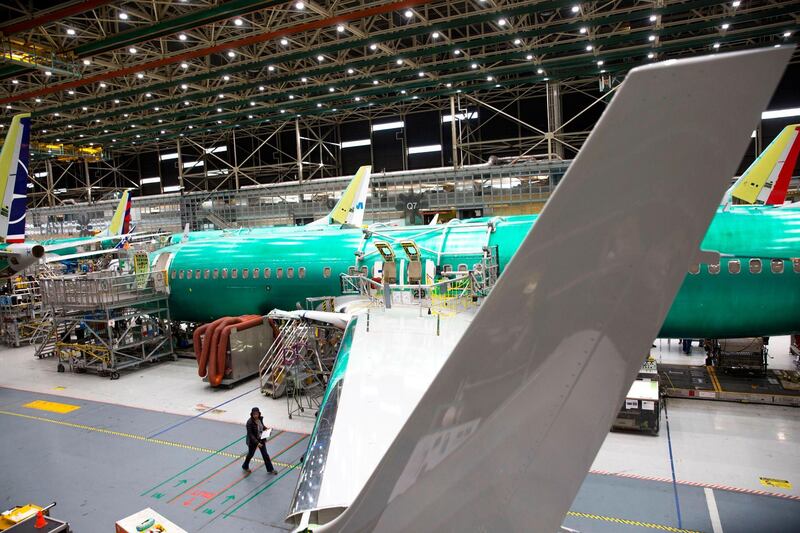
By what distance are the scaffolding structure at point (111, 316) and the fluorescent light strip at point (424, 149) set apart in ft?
107

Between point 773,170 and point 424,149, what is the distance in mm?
33070

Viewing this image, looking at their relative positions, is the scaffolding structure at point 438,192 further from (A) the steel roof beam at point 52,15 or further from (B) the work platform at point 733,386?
(A) the steel roof beam at point 52,15

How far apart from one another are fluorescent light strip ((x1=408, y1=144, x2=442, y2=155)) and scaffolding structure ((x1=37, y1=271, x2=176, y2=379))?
3272cm

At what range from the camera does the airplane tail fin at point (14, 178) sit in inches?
675

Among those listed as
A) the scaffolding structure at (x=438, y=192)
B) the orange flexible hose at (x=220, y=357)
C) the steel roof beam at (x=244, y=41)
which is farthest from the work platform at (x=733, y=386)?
the scaffolding structure at (x=438, y=192)

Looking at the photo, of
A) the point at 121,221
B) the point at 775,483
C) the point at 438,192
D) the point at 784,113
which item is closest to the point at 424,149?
the point at 438,192

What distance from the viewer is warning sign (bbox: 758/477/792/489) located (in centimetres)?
961

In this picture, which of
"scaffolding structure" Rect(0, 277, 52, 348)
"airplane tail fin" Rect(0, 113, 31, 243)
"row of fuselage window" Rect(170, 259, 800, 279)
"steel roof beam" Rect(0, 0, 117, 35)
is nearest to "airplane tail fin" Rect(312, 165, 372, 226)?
"row of fuselage window" Rect(170, 259, 800, 279)

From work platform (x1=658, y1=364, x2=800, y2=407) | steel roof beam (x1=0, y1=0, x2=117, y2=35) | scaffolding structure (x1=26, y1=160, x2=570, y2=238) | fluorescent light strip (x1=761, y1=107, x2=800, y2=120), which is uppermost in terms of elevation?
steel roof beam (x1=0, y1=0, x2=117, y2=35)

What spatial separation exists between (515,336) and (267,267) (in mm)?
16905

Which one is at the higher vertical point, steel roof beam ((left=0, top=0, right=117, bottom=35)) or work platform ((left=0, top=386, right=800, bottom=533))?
steel roof beam ((left=0, top=0, right=117, bottom=35))

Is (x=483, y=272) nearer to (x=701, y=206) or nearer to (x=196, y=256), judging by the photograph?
(x=701, y=206)

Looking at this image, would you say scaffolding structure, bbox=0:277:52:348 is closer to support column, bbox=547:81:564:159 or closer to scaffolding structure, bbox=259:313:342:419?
scaffolding structure, bbox=259:313:342:419

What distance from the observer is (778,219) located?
1327cm
